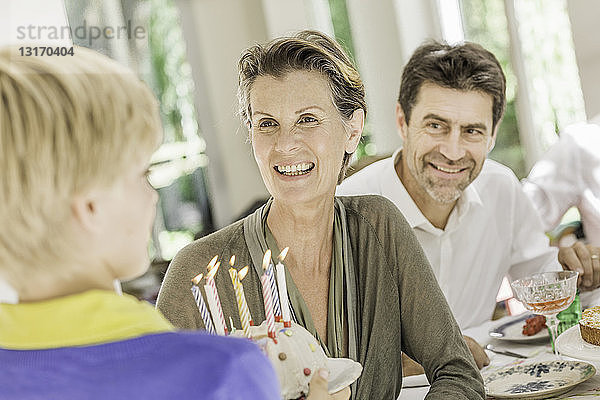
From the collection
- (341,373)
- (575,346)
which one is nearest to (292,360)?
(341,373)

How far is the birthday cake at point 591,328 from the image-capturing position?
5.15 feet

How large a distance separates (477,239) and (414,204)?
24 cm

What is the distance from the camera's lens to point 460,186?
2.35 metres

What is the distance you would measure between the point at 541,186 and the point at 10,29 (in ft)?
6.66

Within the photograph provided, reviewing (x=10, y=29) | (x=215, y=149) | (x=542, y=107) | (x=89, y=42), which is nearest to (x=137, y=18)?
(x=89, y=42)

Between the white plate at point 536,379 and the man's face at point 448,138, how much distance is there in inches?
31.8

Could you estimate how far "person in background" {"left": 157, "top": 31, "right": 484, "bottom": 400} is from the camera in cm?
162

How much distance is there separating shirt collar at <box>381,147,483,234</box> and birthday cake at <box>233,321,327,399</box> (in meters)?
1.25

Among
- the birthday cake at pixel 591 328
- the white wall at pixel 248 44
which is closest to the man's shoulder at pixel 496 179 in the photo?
the birthday cake at pixel 591 328

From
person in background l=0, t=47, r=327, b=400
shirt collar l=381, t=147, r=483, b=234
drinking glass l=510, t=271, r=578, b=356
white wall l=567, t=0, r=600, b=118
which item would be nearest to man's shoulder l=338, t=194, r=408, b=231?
drinking glass l=510, t=271, r=578, b=356

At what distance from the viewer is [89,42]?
16.4 feet

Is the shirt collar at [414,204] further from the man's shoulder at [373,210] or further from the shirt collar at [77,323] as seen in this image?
the shirt collar at [77,323]

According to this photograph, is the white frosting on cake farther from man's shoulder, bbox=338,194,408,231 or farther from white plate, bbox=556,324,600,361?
man's shoulder, bbox=338,194,408,231

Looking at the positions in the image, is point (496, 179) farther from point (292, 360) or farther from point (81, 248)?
point (81, 248)
